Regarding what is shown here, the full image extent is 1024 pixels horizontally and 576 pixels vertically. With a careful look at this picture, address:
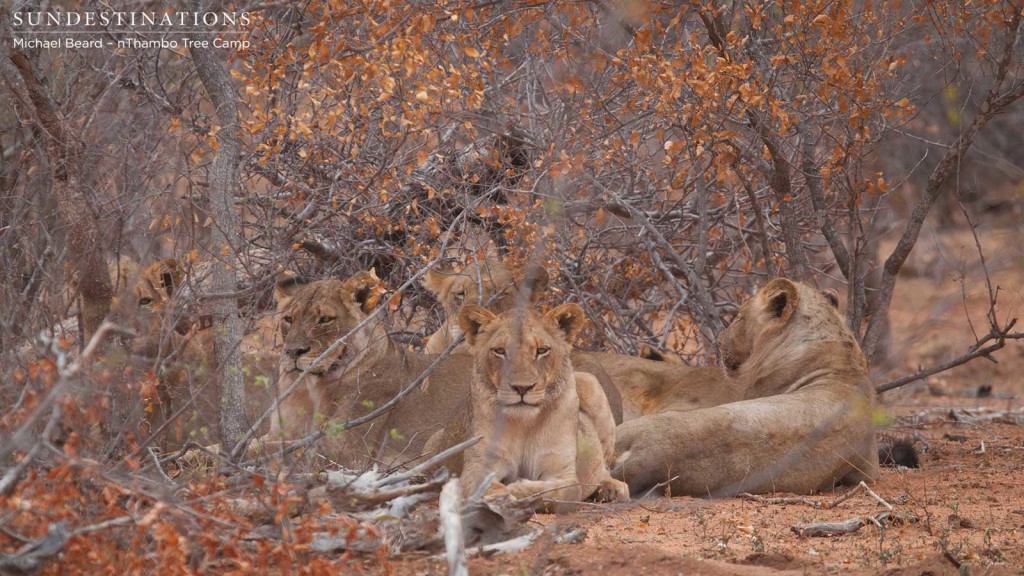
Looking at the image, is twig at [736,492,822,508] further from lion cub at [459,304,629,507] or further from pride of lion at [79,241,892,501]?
lion cub at [459,304,629,507]

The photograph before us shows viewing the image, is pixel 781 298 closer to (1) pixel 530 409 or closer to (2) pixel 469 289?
(2) pixel 469 289

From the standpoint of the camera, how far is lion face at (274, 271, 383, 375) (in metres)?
7.52

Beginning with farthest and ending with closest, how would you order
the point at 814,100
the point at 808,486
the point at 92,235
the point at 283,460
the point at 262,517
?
the point at 814,100 → the point at 808,486 → the point at 92,235 → the point at 283,460 → the point at 262,517

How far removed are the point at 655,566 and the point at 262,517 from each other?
5.15 ft

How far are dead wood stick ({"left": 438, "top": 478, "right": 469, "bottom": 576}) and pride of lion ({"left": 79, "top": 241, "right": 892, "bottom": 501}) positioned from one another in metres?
1.60

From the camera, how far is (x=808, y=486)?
25.1ft

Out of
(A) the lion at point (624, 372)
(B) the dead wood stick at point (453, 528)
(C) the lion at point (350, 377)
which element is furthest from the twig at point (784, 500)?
(B) the dead wood stick at point (453, 528)

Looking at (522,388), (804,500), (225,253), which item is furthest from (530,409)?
(225,253)

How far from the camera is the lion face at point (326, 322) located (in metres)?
7.52

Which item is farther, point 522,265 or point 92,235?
point 522,265

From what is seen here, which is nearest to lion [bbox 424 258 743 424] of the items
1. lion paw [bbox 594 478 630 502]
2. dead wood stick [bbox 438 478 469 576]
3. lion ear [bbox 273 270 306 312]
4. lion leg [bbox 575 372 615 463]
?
lion leg [bbox 575 372 615 463]

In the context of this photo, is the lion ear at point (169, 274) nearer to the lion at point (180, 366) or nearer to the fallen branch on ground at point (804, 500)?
the lion at point (180, 366)

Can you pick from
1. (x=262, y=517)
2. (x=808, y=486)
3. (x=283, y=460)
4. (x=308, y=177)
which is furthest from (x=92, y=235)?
(x=808, y=486)

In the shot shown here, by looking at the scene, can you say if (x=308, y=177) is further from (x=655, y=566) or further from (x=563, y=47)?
(x=655, y=566)
